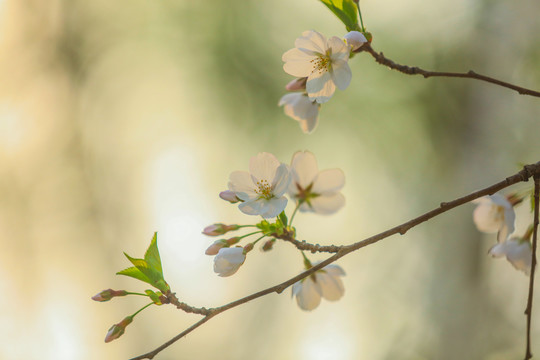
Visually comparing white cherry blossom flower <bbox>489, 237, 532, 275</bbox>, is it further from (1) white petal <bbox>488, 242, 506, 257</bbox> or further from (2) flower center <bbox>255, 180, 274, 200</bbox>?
(2) flower center <bbox>255, 180, 274, 200</bbox>

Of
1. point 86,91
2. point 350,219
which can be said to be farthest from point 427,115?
point 86,91

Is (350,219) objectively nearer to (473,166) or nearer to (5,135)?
(473,166)

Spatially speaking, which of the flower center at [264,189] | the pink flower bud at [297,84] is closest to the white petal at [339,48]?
the pink flower bud at [297,84]

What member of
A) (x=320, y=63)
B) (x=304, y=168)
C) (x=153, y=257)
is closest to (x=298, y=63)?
(x=320, y=63)

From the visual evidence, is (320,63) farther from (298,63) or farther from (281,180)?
(281,180)

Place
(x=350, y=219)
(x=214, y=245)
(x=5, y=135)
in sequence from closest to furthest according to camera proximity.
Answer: (x=214, y=245), (x=5, y=135), (x=350, y=219)

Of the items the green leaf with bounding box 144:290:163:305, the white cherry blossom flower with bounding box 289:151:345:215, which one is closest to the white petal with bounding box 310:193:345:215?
the white cherry blossom flower with bounding box 289:151:345:215

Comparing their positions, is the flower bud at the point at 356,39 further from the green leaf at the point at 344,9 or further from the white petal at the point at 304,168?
the white petal at the point at 304,168
